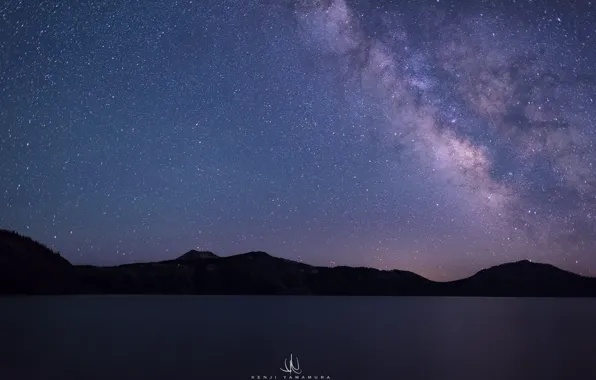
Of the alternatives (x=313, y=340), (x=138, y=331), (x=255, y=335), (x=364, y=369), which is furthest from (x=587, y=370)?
(x=138, y=331)

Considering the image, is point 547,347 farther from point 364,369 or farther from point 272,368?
point 272,368
